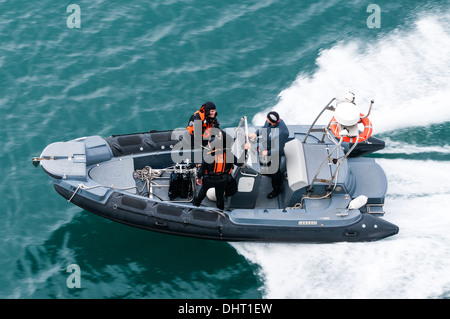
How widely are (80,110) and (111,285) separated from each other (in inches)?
182

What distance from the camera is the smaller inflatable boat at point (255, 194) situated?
11.1 m

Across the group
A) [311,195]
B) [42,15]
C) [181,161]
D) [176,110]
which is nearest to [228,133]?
[181,161]

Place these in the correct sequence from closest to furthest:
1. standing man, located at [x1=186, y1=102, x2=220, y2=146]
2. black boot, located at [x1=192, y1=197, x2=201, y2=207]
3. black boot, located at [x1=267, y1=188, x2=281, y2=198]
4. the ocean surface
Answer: the ocean surface, black boot, located at [x1=192, y1=197, x2=201, y2=207], standing man, located at [x1=186, y1=102, x2=220, y2=146], black boot, located at [x1=267, y1=188, x2=281, y2=198]

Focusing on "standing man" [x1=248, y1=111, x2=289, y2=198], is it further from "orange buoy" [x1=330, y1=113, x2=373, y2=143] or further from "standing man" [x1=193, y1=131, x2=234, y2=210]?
"orange buoy" [x1=330, y1=113, x2=373, y2=143]

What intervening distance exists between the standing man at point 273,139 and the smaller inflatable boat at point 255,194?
15 cm

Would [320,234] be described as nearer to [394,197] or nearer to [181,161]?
[394,197]

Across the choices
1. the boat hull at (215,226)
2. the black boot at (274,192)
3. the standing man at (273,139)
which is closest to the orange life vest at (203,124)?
the standing man at (273,139)

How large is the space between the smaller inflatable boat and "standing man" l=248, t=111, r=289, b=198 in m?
0.15

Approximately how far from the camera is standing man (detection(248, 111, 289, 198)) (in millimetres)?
11094

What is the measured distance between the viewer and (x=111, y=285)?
11.1 m

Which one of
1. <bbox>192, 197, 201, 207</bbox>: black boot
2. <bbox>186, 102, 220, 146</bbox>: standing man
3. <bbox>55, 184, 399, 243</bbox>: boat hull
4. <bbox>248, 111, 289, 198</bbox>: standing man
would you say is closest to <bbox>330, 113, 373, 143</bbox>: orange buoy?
<bbox>248, 111, 289, 198</bbox>: standing man

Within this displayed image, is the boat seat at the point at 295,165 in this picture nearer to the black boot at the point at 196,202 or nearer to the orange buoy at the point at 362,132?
the orange buoy at the point at 362,132

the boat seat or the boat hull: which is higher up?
the boat seat

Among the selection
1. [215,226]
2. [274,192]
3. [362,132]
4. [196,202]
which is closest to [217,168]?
[196,202]
